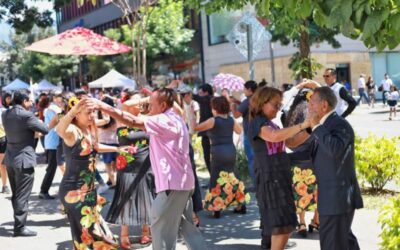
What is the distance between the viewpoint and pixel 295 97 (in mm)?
6410

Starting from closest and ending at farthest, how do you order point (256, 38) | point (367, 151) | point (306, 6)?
point (306, 6) → point (367, 151) → point (256, 38)

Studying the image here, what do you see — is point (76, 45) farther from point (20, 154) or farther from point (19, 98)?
point (20, 154)

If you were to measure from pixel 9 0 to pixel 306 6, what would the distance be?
15029 mm

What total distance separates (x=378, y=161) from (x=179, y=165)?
14.2ft

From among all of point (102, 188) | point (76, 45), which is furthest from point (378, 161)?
point (76, 45)

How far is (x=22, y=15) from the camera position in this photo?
57.0 ft

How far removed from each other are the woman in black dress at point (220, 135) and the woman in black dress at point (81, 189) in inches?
88.6

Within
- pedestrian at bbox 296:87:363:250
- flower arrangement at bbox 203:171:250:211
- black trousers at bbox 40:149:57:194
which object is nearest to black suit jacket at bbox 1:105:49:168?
flower arrangement at bbox 203:171:250:211

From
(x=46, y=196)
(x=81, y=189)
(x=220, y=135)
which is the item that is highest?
(x=220, y=135)

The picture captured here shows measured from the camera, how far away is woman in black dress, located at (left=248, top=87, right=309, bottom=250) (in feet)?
17.0

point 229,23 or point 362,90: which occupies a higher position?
point 229,23

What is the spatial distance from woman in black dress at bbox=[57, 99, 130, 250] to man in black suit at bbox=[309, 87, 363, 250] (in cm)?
225

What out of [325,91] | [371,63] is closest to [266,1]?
[325,91]

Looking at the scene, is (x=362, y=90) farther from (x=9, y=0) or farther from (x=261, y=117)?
(x=261, y=117)
